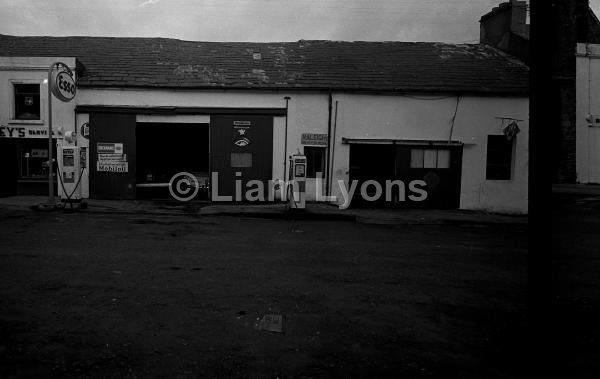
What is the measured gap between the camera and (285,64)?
58.3 ft

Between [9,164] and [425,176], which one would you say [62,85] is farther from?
[425,176]

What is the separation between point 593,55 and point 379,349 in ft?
76.5

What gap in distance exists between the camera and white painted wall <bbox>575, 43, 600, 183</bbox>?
21781 millimetres

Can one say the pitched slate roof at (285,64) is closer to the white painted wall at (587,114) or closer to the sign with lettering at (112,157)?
the sign with lettering at (112,157)

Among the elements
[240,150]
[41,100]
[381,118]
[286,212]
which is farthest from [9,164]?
[381,118]

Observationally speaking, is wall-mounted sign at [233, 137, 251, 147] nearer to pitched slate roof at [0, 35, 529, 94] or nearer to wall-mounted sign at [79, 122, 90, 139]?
pitched slate roof at [0, 35, 529, 94]

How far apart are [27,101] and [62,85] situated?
153 inches

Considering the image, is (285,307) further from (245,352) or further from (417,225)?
(417,225)

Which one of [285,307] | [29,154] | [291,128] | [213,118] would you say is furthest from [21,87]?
[285,307]

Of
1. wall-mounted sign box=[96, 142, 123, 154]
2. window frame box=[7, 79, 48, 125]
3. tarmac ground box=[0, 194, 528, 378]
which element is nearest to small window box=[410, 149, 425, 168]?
tarmac ground box=[0, 194, 528, 378]

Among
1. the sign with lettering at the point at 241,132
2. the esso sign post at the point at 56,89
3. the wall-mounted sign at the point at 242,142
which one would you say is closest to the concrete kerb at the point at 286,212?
the esso sign post at the point at 56,89

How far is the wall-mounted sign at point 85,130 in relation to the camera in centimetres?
1608

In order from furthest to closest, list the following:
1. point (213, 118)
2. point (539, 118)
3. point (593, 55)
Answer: point (593, 55) < point (213, 118) < point (539, 118)

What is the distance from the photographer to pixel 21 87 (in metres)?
16.3
